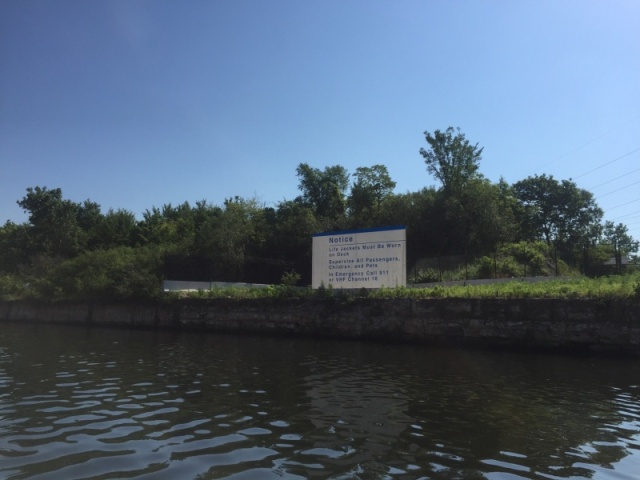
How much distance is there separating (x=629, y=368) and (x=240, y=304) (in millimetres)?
17606

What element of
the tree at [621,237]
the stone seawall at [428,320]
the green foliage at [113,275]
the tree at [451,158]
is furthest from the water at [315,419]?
the tree at [621,237]

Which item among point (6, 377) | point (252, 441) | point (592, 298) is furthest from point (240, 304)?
point (252, 441)

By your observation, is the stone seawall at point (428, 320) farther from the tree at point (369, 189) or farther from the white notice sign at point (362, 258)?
the tree at point (369, 189)

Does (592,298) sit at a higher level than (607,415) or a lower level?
higher

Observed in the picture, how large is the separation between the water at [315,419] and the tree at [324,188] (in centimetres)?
4246

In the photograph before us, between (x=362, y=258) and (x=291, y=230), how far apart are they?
845 inches

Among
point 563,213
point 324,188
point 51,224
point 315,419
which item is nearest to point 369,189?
point 324,188

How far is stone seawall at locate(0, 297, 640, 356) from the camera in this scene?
1616 centimetres

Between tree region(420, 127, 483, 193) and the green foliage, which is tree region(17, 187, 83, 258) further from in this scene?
tree region(420, 127, 483, 193)

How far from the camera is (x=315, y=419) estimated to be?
738 centimetres

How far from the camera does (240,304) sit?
25281 mm

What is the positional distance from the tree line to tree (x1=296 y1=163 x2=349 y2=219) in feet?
0.45

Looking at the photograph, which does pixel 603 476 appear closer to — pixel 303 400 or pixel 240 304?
pixel 303 400

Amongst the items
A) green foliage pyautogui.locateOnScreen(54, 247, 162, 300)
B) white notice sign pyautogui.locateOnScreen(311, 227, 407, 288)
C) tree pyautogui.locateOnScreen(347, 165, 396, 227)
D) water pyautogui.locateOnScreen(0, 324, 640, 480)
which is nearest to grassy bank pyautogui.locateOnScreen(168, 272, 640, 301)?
white notice sign pyautogui.locateOnScreen(311, 227, 407, 288)
